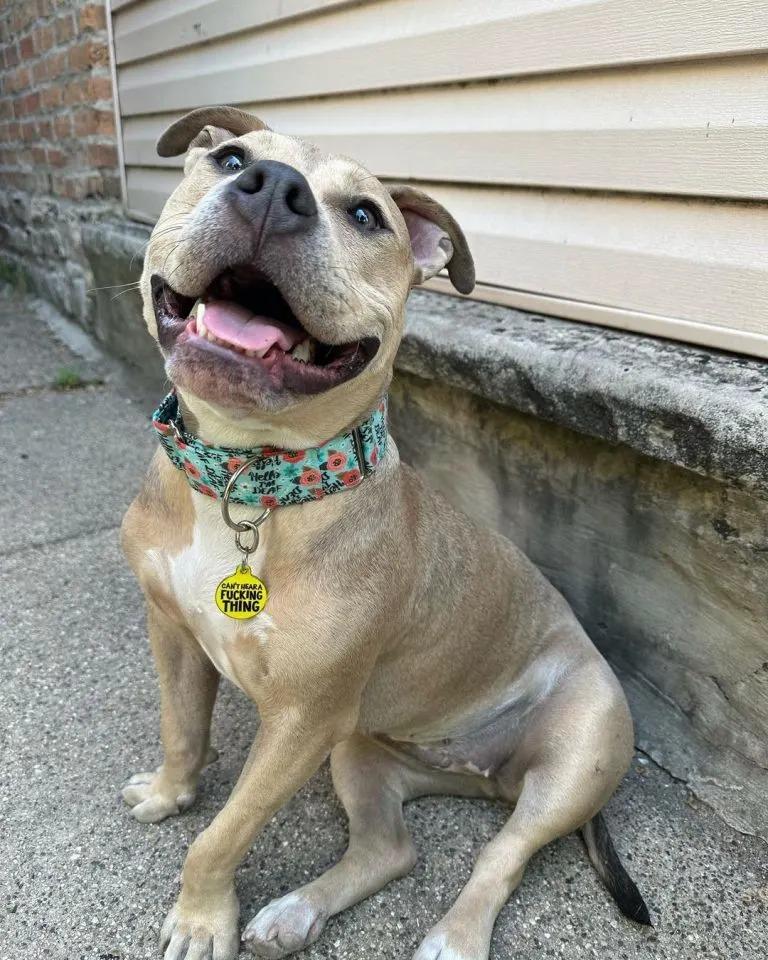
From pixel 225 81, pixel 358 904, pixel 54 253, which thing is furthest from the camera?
pixel 54 253

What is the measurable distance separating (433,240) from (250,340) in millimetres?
862

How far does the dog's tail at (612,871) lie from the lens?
2049 mm

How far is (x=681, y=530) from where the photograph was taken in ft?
8.07

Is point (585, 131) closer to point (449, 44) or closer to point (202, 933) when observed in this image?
point (449, 44)

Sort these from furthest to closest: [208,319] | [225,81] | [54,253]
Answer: [54,253] → [225,81] → [208,319]

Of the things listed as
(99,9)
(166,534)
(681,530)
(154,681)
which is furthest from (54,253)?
(681,530)

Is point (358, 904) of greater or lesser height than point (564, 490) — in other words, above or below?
below

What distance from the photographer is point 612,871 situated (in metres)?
2.13

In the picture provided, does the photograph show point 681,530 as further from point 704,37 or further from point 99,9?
point 99,9

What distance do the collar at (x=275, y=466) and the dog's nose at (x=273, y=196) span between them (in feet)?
1.75

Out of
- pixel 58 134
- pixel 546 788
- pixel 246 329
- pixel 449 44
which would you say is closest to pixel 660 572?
pixel 546 788

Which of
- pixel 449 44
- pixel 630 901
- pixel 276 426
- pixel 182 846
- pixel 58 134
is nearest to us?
pixel 276 426

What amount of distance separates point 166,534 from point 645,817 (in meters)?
1.62

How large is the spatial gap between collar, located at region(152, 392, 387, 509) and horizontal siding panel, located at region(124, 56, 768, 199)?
Result: 1.27m
